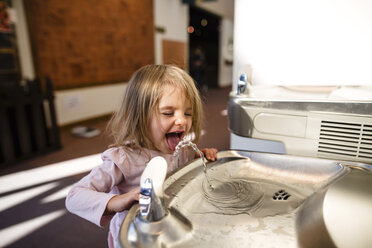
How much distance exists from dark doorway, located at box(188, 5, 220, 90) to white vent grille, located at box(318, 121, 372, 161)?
5.78m

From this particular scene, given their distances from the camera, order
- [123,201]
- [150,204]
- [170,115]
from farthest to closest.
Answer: [170,115] → [123,201] → [150,204]

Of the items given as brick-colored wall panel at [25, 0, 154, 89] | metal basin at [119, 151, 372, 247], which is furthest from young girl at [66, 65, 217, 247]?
brick-colored wall panel at [25, 0, 154, 89]

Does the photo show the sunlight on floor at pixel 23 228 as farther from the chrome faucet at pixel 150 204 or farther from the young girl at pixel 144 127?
the chrome faucet at pixel 150 204

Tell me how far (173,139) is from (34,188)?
4.76ft

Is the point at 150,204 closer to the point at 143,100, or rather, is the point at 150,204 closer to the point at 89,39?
the point at 143,100

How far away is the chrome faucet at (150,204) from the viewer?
0.34 m

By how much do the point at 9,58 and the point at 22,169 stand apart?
4.04 feet

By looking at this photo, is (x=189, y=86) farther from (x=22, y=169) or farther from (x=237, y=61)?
(x=22, y=169)

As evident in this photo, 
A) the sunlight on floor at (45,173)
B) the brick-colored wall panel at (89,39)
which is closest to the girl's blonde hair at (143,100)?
the sunlight on floor at (45,173)

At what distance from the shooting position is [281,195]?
1.69ft

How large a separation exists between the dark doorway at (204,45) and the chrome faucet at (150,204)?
6018 millimetres

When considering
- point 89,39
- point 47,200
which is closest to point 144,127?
point 47,200

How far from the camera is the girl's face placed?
24.2 inches

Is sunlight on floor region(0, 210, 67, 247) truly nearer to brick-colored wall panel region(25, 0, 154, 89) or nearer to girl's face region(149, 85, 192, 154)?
girl's face region(149, 85, 192, 154)
